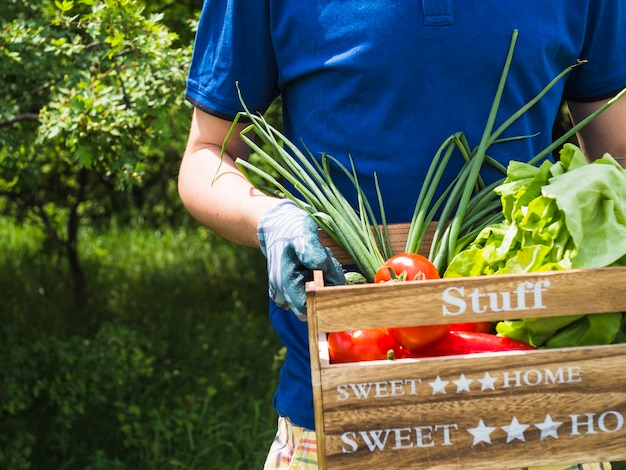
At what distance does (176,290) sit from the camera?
5457mm

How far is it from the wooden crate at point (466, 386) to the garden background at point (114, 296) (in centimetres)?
183

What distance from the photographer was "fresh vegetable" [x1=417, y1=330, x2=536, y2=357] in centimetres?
135

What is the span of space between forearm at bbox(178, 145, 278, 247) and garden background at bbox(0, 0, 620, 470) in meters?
1.07

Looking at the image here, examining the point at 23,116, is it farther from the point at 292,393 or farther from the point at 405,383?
the point at 405,383

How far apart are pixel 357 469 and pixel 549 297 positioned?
1.26ft

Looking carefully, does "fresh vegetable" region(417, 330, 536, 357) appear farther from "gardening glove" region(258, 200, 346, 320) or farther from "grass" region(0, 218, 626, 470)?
"grass" region(0, 218, 626, 470)

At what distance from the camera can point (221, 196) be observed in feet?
5.68

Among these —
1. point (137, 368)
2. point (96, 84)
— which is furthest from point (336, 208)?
point (137, 368)

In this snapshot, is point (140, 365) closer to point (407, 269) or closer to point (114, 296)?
point (114, 296)

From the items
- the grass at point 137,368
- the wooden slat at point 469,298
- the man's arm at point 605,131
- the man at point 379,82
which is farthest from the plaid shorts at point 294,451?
the grass at point 137,368

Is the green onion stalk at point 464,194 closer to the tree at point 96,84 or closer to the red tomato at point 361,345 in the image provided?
the red tomato at point 361,345

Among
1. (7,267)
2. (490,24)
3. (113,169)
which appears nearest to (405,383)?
(490,24)

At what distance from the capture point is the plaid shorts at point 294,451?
5.65 feet

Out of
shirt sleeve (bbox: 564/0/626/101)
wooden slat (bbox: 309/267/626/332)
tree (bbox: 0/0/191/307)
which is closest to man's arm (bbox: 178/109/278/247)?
wooden slat (bbox: 309/267/626/332)
